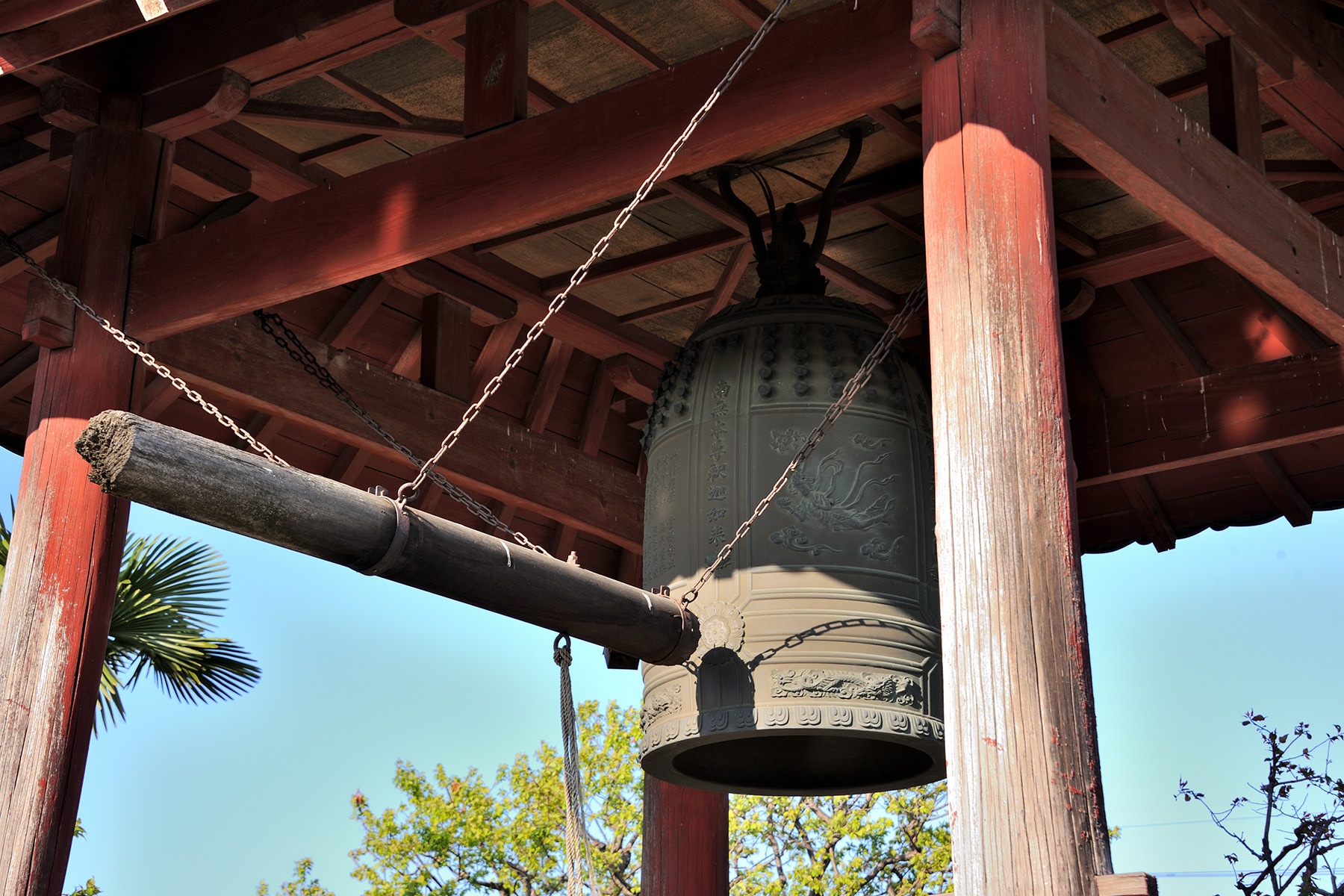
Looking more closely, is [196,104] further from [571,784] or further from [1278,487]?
[1278,487]

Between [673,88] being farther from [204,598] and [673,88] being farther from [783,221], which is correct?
[204,598]

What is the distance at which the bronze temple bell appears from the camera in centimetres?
435

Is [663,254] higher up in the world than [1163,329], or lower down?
higher up

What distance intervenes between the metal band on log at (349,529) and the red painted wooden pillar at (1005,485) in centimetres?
92

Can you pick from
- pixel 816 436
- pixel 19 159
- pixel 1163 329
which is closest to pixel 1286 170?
pixel 1163 329

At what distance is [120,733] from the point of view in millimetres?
33562

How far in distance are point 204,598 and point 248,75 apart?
17.3 feet

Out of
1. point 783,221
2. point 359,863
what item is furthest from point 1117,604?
point 783,221

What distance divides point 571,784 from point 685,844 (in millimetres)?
2285

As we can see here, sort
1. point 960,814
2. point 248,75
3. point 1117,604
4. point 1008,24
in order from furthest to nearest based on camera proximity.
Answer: point 1117,604, point 248,75, point 1008,24, point 960,814

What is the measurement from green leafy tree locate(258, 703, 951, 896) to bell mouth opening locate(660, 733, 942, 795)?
12.0 m

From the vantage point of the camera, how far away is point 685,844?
21.0ft

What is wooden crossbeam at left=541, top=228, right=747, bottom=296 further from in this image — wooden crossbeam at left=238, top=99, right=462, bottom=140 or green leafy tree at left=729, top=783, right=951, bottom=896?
green leafy tree at left=729, top=783, right=951, bottom=896

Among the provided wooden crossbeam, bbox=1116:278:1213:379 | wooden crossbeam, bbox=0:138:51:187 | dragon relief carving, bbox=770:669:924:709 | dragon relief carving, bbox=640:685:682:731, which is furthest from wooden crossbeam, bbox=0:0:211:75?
wooden crossbeam, bbox=1116:278:1213:379
